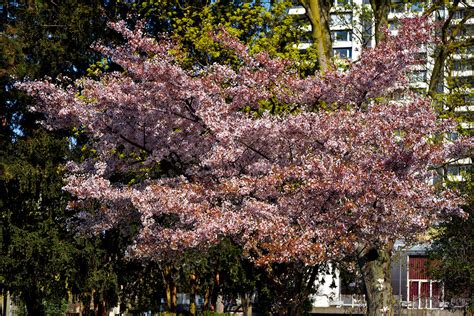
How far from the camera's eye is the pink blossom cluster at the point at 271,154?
16172 millimetres

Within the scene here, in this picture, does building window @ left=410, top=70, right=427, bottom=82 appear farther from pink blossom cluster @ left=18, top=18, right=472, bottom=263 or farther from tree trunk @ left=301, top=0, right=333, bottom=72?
pink blossom cluster @ left=18, top=18, right=472, bottom=263

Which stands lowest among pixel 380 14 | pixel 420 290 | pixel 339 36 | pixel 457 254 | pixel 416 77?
pixel 420 290

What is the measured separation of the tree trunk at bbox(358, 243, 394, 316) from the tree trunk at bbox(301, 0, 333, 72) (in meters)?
5.79

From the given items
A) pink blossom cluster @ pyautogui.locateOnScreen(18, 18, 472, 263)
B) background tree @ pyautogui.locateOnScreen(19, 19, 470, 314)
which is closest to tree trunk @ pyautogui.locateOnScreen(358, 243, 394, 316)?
background tree @ pyautogui.locateOnScreen(19, 19, 470, 314)

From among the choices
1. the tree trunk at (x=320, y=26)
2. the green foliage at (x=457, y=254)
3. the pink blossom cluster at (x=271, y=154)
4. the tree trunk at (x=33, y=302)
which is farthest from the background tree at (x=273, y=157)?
the tree trunk at (x=33, y=302)

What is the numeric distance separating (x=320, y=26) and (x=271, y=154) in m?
7.22

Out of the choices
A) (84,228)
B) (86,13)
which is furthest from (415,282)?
(84,228)

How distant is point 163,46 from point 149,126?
2.25 meters

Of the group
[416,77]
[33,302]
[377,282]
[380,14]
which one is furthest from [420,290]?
[377,282]

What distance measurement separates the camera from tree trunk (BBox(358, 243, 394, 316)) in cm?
1995

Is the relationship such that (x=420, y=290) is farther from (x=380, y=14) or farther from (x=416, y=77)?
(x=380, y=14)

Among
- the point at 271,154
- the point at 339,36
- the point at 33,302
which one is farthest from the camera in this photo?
the point at 339,36

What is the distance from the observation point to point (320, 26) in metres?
23.9

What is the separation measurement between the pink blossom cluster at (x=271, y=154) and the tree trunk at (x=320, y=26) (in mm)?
4052
